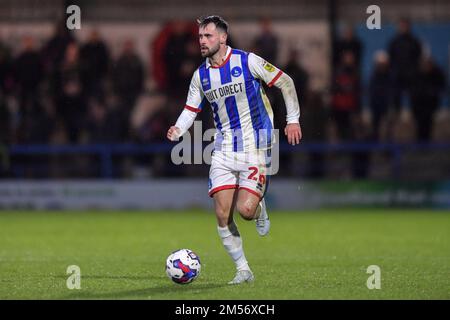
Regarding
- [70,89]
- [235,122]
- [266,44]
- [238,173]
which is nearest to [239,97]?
[235,122]

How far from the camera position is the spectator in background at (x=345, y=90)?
1994 centimetres

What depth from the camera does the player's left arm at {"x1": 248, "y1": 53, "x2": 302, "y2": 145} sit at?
9.95 m

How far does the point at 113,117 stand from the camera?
20.3m

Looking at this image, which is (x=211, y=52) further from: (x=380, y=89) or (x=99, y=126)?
(x=99, y=126)

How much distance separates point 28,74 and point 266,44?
4525 millimetres

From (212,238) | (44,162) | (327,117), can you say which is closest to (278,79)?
(212,238)

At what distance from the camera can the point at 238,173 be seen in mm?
10172

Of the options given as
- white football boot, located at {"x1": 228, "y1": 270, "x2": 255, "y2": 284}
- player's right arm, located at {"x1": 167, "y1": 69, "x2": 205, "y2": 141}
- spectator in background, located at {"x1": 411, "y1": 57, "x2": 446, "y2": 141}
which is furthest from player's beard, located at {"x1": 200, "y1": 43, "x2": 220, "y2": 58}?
spectator in background, located at {"x1": 411, "y1": 57, "x2": 446, "y2": 141}

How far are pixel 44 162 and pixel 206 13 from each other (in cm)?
434

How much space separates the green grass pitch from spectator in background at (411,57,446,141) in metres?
1.96

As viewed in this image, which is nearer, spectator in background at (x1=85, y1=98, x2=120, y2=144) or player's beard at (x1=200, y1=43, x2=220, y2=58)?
player's beard at (x1=200, y1=43, x2=220, y2=58)

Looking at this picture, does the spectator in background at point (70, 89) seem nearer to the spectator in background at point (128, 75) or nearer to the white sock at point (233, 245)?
the spectator in background at point (128, 75)

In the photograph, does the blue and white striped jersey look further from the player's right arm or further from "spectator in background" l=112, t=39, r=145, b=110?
"spectator in background" l=112, t=39, r=145, b=110

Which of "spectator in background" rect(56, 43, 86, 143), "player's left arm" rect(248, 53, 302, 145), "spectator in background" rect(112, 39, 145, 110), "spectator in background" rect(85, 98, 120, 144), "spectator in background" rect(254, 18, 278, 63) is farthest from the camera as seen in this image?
"spectator in background" rect(85, 98, 120, 144)
